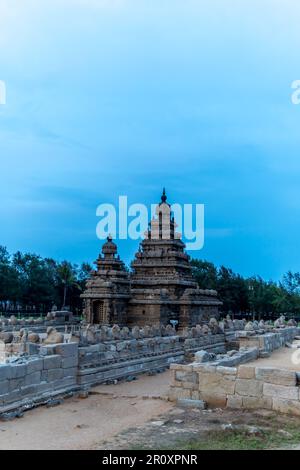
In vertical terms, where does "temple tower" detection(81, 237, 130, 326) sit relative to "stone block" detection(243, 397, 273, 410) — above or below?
above

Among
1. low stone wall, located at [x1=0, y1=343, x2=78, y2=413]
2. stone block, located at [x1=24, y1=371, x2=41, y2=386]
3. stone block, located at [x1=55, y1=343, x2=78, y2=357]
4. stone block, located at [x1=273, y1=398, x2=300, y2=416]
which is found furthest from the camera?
stone block, located at [x1=55, y1=343, x2=78, y2=357]

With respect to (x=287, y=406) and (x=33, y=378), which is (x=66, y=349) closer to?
(x=33, y=378)

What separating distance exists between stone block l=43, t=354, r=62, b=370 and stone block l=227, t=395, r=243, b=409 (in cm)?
438

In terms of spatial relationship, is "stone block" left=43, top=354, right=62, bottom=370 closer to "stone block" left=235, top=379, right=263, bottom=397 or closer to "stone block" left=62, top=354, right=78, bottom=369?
"stone block" left=62, top=354, right=78, bottom=369

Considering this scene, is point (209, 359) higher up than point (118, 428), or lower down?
higher up

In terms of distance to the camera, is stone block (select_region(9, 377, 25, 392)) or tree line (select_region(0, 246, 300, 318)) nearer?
stone block (select_region(9, 377, 25, 392))

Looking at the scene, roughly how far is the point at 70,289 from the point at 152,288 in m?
27.9

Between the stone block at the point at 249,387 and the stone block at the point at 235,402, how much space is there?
0.35 feet

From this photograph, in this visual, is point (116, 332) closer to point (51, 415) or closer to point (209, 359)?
point (209, 359)

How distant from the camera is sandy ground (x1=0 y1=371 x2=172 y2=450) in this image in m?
8.12

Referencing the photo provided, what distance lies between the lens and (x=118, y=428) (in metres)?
8.98

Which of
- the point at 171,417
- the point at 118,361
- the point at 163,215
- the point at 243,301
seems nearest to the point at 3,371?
the point at 171,417

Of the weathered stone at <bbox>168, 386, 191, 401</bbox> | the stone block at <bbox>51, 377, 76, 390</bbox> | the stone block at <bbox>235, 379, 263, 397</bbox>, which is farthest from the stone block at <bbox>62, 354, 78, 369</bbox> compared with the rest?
the stone block at <bbox>235, 379, 263, 397</bbox>
